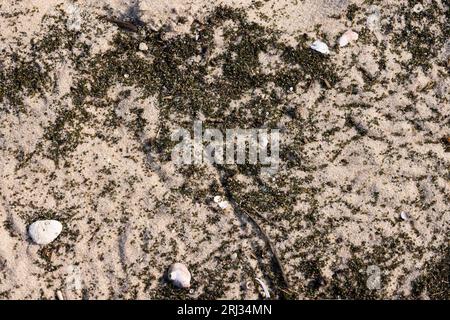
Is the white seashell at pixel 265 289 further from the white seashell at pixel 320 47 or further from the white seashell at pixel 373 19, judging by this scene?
the white seashell at pixel 373 19

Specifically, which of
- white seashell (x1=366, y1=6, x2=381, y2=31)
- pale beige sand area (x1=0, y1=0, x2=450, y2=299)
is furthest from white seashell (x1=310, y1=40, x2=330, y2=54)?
white seashell (x1=366, y1=6, x2=381, y2=31)

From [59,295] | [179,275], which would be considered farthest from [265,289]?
[59,295]

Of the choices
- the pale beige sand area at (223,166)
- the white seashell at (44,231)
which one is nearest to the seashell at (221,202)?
the pale beige sand area at (223,166)

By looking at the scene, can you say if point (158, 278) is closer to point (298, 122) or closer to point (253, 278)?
point (253, 278)

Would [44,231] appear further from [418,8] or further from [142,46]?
[418,8]
